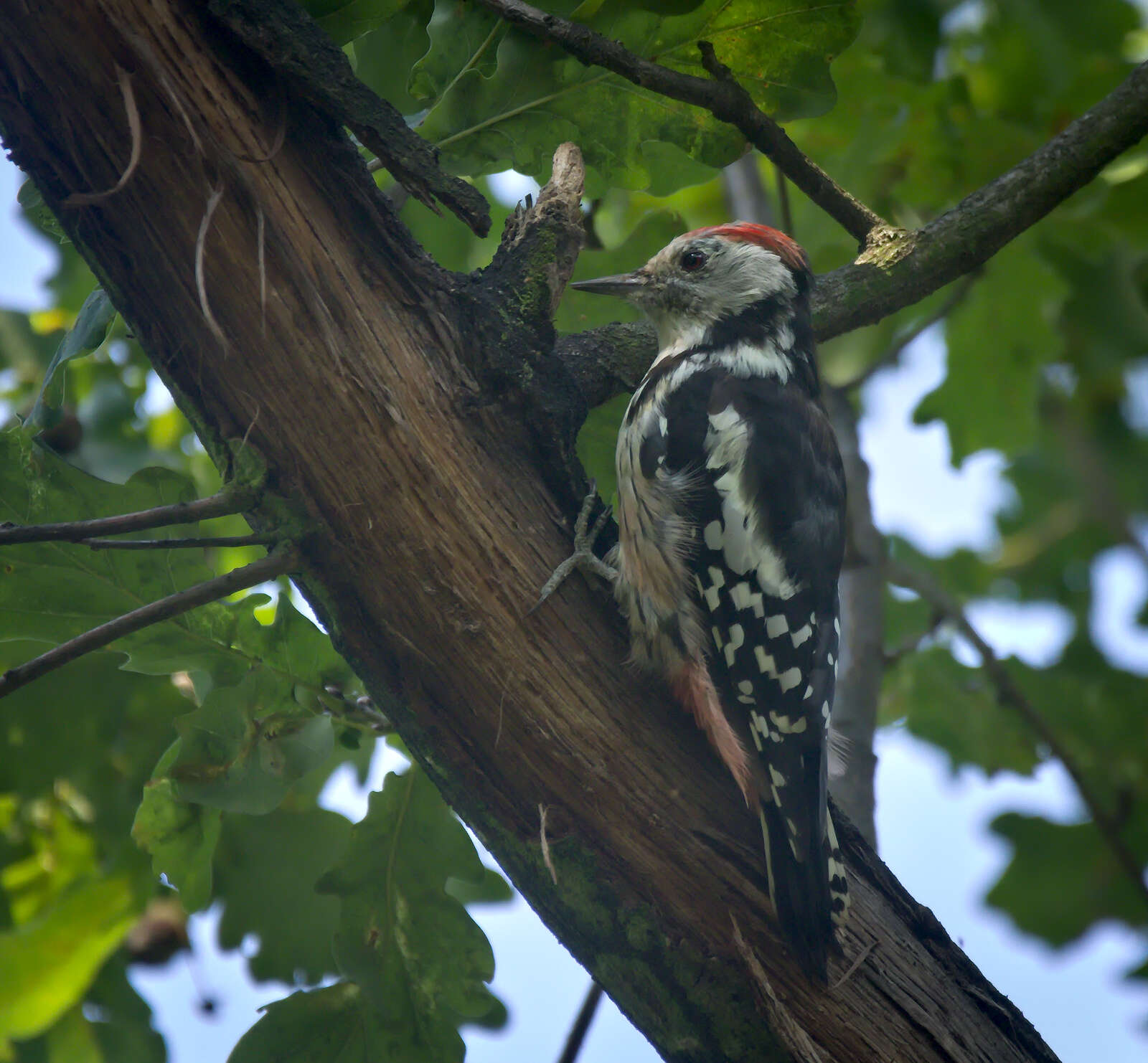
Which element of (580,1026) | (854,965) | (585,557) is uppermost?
(585,557)

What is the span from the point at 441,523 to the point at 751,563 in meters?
0.95

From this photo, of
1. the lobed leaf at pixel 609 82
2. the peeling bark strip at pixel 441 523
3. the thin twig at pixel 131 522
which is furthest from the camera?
the lobed leaf at pixel 609 82

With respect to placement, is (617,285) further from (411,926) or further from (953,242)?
(411,926)

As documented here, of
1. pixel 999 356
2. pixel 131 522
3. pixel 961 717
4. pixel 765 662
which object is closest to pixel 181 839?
pixel 131 522

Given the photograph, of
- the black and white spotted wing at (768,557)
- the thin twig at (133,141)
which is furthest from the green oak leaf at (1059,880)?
the thin twig at (133,141)

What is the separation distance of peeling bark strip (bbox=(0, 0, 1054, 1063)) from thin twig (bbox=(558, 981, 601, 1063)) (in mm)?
786

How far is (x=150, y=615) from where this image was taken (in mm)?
1858

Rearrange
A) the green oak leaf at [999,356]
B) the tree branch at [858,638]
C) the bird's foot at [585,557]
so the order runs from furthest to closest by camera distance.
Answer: the green oak leaf at [999,356] < the tree branch at [858,638] < the bird's foot at [585,557]

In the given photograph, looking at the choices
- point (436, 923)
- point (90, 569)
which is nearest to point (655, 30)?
point (90, 569)

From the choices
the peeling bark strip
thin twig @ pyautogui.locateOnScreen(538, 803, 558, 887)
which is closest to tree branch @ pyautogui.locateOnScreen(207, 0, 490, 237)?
the peeling bark strip

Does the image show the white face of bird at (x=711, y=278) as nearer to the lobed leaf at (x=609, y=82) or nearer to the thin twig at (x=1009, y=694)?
the lobed leaf at (x=609, y=82)

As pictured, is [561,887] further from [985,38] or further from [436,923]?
[985,38]

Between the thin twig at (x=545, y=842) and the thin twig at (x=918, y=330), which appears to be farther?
the thin twig at (x=918, y=330)

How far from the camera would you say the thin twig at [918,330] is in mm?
3479
